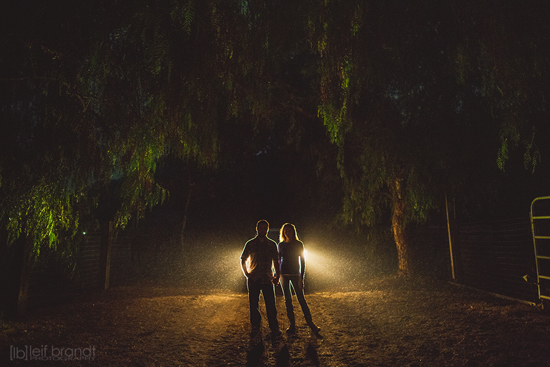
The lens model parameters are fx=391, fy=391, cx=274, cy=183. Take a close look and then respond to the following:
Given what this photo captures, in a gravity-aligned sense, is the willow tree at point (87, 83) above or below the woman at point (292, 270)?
above

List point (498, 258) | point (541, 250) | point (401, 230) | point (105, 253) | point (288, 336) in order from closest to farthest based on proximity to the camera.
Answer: point (288, 336), point (541, 250), point (498, 258), point (105, 253), point (401, 230)

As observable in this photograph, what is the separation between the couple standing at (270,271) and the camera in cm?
611

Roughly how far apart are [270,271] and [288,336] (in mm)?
992

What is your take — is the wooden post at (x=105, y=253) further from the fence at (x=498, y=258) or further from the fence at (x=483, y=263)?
the fence at (x=498, y=258)

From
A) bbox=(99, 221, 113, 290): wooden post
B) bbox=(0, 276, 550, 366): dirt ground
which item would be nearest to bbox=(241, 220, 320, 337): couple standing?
bbox=(0, 276, 550, 366): dirt ground

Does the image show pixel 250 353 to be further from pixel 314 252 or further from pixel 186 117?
pixel 314 252

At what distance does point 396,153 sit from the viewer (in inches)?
369

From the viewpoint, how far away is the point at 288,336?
5836 millimetres

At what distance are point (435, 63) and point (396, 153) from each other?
7.14ft

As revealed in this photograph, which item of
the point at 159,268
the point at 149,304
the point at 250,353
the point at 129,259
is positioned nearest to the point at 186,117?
the point at 250,353

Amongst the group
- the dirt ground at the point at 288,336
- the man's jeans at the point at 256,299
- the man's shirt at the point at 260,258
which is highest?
the man's shirt at the point at 260,258

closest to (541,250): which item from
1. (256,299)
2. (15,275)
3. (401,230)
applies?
(256,299)

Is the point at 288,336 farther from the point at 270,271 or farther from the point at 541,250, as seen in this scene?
the point at 541,250

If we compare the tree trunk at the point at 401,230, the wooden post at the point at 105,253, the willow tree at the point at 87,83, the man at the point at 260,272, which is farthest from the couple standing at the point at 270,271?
the wooden post at the point at 105,253
